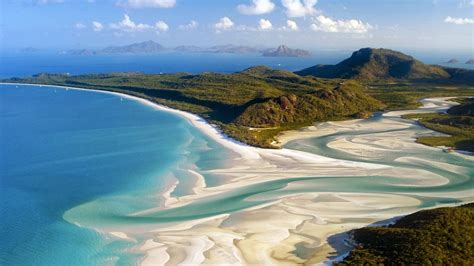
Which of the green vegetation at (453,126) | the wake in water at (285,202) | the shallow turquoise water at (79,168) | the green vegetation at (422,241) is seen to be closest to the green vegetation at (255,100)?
the shallow turquoise water at (79,168)

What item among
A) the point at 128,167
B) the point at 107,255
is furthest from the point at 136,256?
the point at 128,167

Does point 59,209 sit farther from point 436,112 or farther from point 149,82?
point 149,82

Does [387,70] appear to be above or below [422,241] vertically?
above

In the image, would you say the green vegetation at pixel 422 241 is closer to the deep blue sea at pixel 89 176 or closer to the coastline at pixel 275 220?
the coastline at pixel 275 220

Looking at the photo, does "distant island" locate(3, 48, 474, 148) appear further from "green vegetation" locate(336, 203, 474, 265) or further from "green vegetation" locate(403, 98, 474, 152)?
"green vegetation" locate(336, 203, 474, 265)

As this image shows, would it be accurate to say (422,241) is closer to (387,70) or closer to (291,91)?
(291,91)

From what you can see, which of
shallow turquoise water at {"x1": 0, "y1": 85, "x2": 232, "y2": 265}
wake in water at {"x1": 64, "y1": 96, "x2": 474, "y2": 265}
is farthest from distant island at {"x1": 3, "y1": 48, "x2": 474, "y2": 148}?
wake in water at {"x1": 64, "y1": 96, "x2": 474, "y2": 265}

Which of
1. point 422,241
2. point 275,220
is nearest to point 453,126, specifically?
point 275,220
